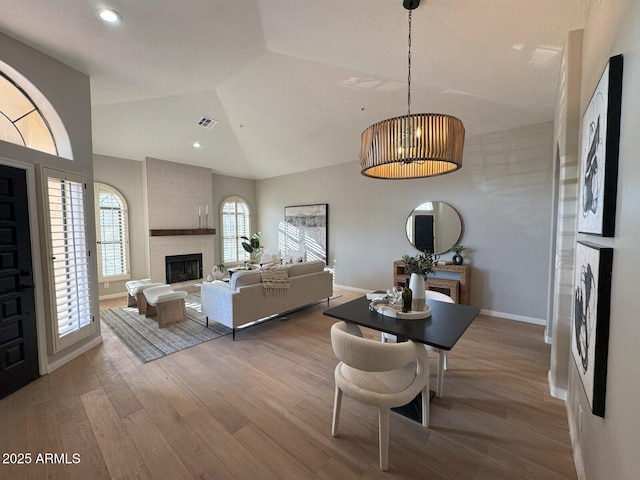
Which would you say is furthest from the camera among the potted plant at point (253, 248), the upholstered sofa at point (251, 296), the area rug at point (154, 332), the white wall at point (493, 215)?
the potted plant at point (253, 248)

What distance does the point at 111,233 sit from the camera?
5.64 meters

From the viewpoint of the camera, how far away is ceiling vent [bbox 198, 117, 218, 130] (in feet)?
17.2

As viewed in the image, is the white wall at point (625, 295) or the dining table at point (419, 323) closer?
the white wall at point (625, 295)

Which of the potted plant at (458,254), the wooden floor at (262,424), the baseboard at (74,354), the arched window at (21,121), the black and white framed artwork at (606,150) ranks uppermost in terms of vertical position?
the arched window at (21,121)

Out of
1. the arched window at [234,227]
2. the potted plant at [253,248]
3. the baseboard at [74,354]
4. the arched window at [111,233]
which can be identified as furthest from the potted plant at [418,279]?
the arched window at [234,227]

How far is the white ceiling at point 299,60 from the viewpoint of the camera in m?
2.32

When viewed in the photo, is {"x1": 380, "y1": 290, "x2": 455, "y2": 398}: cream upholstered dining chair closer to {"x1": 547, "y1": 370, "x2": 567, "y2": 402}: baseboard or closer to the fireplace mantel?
{"x1": 547, "y1": 370, "x2": 567, "y2": 402}: baseboard

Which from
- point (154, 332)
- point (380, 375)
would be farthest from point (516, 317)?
point (154, 332)

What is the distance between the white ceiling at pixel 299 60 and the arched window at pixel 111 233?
0.90 metres

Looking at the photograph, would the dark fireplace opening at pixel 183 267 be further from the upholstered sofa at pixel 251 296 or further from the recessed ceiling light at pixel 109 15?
the recessed ceiling light at pixel 109 15

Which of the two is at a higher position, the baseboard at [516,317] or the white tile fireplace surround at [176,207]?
the white tile fireplace surround at [176,207]

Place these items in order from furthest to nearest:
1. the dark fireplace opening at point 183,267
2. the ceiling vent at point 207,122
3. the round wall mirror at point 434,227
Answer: the dark fireplace opening at point 183,267 → the ceiling vent at point 207,122 → the round wall mirror at point 434,227

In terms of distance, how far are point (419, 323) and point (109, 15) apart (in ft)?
A: 12.1

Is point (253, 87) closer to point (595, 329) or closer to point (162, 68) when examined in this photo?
point (162, 68)
